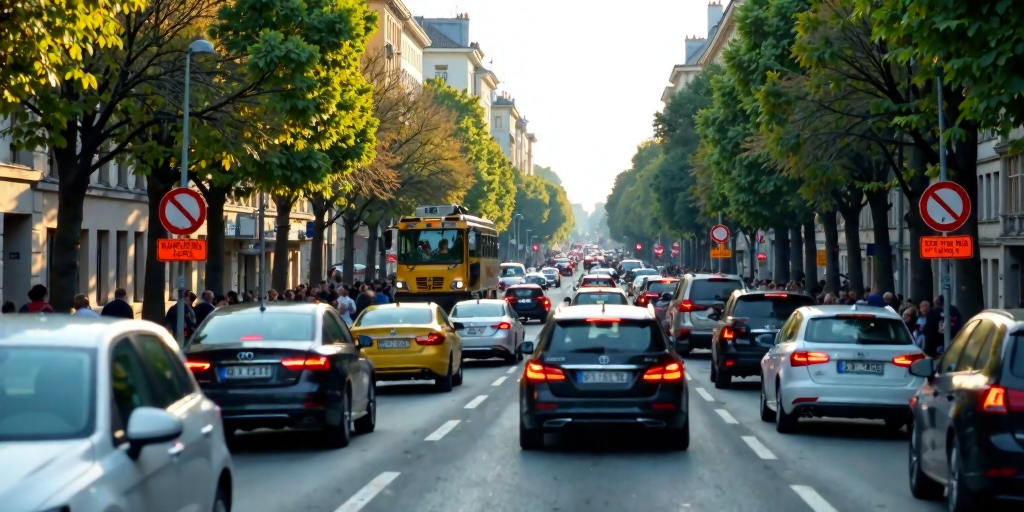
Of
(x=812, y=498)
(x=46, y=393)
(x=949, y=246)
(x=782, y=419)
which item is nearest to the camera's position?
(x=46, y=393)

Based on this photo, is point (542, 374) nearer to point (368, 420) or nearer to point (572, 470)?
point (572, 470)

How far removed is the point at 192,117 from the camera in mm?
24328

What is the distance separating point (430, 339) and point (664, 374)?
8910 mm

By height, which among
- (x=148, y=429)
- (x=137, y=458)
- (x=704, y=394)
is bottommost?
(x=704, y=394)

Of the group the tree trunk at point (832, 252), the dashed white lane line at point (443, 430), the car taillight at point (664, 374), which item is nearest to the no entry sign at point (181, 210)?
the dashed white lane line at point (443, 430)

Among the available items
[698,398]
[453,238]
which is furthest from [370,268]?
[698,398]

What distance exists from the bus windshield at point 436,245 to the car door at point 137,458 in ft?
122

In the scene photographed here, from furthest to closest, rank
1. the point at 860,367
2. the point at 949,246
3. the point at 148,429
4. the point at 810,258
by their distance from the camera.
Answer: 1. the point at 810,258
2. the point at 949,246
3. the point at 860,367
4. the point at 148,429

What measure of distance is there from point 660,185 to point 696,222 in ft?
10.1

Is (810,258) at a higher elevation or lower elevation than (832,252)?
lower

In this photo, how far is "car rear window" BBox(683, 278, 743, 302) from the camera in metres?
30.1

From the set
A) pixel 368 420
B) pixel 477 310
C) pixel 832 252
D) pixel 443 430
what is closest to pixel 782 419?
pixel 443 430

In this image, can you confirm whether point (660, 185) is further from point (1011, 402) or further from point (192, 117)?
point (1011, 402)

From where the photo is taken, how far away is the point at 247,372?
14.0m
